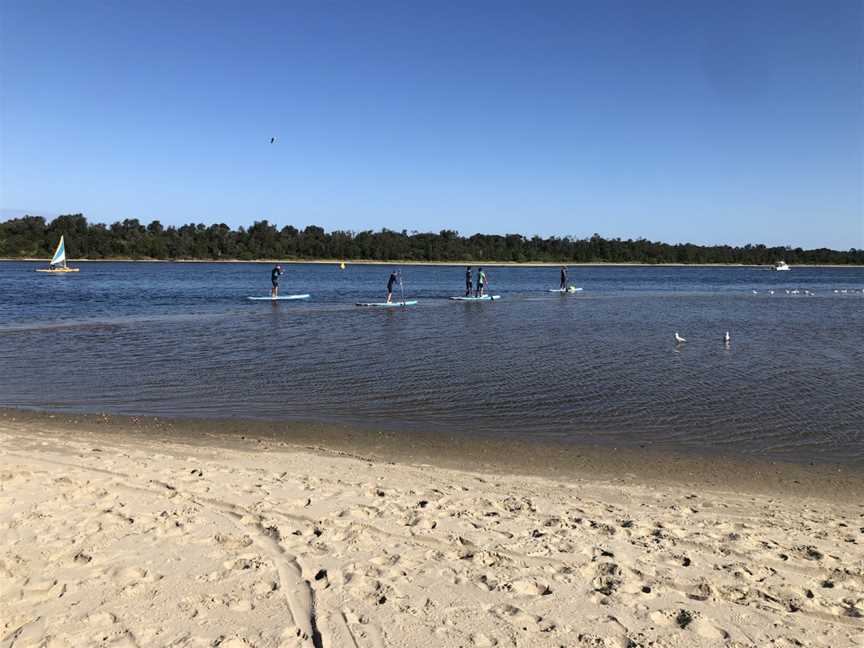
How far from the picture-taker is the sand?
402cm

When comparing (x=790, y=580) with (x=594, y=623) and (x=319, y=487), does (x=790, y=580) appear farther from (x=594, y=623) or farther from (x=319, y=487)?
(x=319, y=487)

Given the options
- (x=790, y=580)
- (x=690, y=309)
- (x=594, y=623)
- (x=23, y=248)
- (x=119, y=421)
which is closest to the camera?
(x=594, y=623)

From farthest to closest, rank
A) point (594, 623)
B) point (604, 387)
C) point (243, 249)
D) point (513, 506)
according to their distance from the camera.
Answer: point (243, 249) < point (604, 387) < point (513, 506) < point (594, 623)

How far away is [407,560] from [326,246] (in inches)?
6454

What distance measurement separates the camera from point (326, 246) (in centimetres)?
16562

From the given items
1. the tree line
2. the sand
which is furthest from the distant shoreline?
the sand

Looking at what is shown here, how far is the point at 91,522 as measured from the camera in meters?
5.47

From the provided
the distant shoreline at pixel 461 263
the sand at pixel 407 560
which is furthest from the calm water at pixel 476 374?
the distant shoreline at pixel 461 263

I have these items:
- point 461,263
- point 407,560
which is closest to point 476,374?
point 407,560

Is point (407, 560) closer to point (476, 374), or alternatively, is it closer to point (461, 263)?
point (476, 374)

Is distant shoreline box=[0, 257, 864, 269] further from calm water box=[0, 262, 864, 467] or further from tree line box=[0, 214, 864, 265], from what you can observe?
calm water box=[0, 262, 864, 467]

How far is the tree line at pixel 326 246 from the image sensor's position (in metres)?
143

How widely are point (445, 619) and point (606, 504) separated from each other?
9.71 feet

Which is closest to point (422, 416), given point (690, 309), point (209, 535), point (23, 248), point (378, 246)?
point (209, 535)
